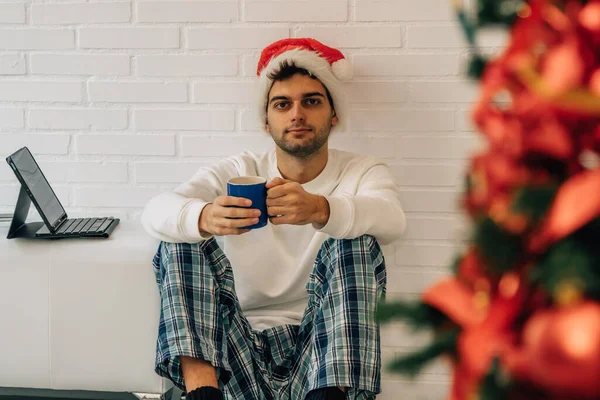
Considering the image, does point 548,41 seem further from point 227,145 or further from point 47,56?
point 47,56

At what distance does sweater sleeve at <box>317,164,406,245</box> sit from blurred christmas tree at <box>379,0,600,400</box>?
1.01 metres

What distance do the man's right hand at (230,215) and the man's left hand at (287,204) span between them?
45mm

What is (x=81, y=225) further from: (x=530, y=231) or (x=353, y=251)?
(x=530, y=231)

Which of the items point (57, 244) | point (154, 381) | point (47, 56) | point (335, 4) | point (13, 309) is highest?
point (335, 4)

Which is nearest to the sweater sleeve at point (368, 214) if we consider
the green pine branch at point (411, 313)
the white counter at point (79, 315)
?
the white counter at point (79, 315)

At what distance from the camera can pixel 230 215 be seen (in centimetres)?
165

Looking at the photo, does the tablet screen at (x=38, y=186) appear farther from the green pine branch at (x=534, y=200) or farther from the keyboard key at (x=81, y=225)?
the green pine branch at (x=534, y=200)

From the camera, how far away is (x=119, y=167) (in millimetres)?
2314

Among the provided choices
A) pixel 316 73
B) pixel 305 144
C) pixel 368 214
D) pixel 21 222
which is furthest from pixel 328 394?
pixel 21 222

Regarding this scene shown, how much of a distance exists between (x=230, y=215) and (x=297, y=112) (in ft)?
1.49

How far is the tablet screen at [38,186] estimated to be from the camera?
6.67 ft

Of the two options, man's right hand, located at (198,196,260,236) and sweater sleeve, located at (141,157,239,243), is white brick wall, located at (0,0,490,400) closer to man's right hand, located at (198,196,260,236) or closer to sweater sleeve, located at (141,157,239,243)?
sweater sleeve, located at (141,157,239,243)

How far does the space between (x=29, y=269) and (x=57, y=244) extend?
0.10 meters

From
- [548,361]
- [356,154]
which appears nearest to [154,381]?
[356,154]
